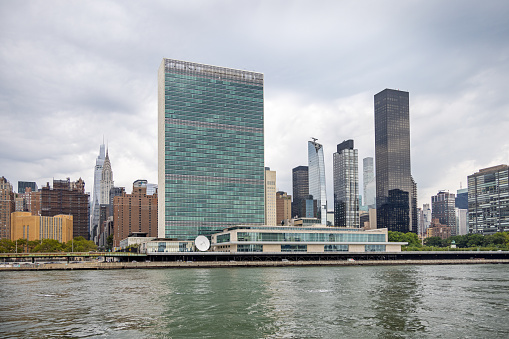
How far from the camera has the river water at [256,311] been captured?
49.1 m

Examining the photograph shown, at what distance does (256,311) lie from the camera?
6134cm

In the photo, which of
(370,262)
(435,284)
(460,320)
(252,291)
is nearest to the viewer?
(460,320)

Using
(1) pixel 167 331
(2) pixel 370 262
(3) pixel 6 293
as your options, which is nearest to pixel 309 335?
(1) pixel 167 331

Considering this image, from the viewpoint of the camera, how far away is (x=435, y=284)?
100 m

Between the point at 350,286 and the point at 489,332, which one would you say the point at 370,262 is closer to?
the point at 350,286

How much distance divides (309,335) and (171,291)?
42.5 metres

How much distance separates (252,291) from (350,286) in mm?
21519

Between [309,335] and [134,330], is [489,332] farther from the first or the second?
[134,330]

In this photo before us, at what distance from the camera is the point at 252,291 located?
8375cm

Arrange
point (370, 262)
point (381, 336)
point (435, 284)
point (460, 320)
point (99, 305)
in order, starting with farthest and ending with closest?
point (370, 262)
point (435, 284)
point (99, 305)
point (460, 320)
point (381, 336)

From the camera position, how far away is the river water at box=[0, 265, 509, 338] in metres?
49.1

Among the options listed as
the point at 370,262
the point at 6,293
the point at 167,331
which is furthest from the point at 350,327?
the point at 370,262

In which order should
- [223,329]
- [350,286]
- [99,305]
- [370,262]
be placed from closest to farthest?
[223,329]
[99,305]
[350,286]
[370,262]

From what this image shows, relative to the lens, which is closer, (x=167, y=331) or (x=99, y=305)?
(x=167, y=331)
